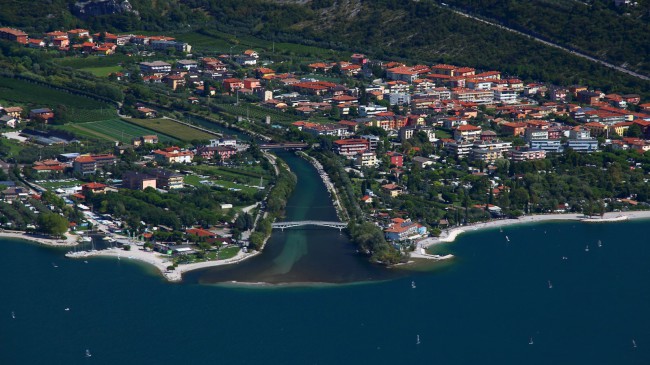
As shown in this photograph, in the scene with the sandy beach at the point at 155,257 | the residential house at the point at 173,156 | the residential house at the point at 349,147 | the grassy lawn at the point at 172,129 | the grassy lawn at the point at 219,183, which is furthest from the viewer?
the grassy lawn at the point at 172,129

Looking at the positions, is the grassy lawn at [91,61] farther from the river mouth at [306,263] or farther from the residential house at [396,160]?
the river mouth at [306,263]

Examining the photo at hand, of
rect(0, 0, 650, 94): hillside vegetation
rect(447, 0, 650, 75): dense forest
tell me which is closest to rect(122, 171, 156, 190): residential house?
rect(0, 0, 650, 94): hillside vegetation

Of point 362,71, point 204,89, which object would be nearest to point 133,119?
point 204,89

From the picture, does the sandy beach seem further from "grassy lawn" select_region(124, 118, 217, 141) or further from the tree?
"grassy lawn" select_region(124, 118, 217, 141)

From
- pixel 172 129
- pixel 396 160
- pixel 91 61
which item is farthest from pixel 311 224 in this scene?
pixel 91 61

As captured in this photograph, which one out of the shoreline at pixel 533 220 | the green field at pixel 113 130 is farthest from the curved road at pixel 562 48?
the green field at pixel 113 130

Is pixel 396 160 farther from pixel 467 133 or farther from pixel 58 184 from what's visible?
pixel 58 184
